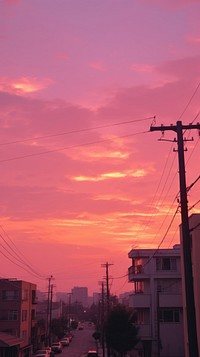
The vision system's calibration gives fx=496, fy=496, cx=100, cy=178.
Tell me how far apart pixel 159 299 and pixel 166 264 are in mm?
6059

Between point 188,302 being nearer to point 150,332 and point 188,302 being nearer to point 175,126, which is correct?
point 175,126

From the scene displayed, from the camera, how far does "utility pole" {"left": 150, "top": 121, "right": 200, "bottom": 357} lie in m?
17.4

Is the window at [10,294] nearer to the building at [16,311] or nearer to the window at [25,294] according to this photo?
the building at [16,311]

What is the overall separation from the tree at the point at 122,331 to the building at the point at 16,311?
2206 cm

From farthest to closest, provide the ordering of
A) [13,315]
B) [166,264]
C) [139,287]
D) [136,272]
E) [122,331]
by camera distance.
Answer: [13,315]
[139,287]
[136,272]
[166,264]
[122,331]

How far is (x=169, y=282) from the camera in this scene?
205 feet

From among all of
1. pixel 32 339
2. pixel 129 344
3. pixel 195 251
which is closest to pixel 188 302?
pixel 195 251

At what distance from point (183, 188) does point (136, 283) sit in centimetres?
5008

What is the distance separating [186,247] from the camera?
18.3 meters

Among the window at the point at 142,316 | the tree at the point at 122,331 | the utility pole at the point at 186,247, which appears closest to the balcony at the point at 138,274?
the window at the point at 142,316

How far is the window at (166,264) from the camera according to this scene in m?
63.1

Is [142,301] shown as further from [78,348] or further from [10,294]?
A: [78,348]

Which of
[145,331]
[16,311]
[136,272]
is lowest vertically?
[145,331]

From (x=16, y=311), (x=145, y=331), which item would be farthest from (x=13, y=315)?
(x=145, y=331)
